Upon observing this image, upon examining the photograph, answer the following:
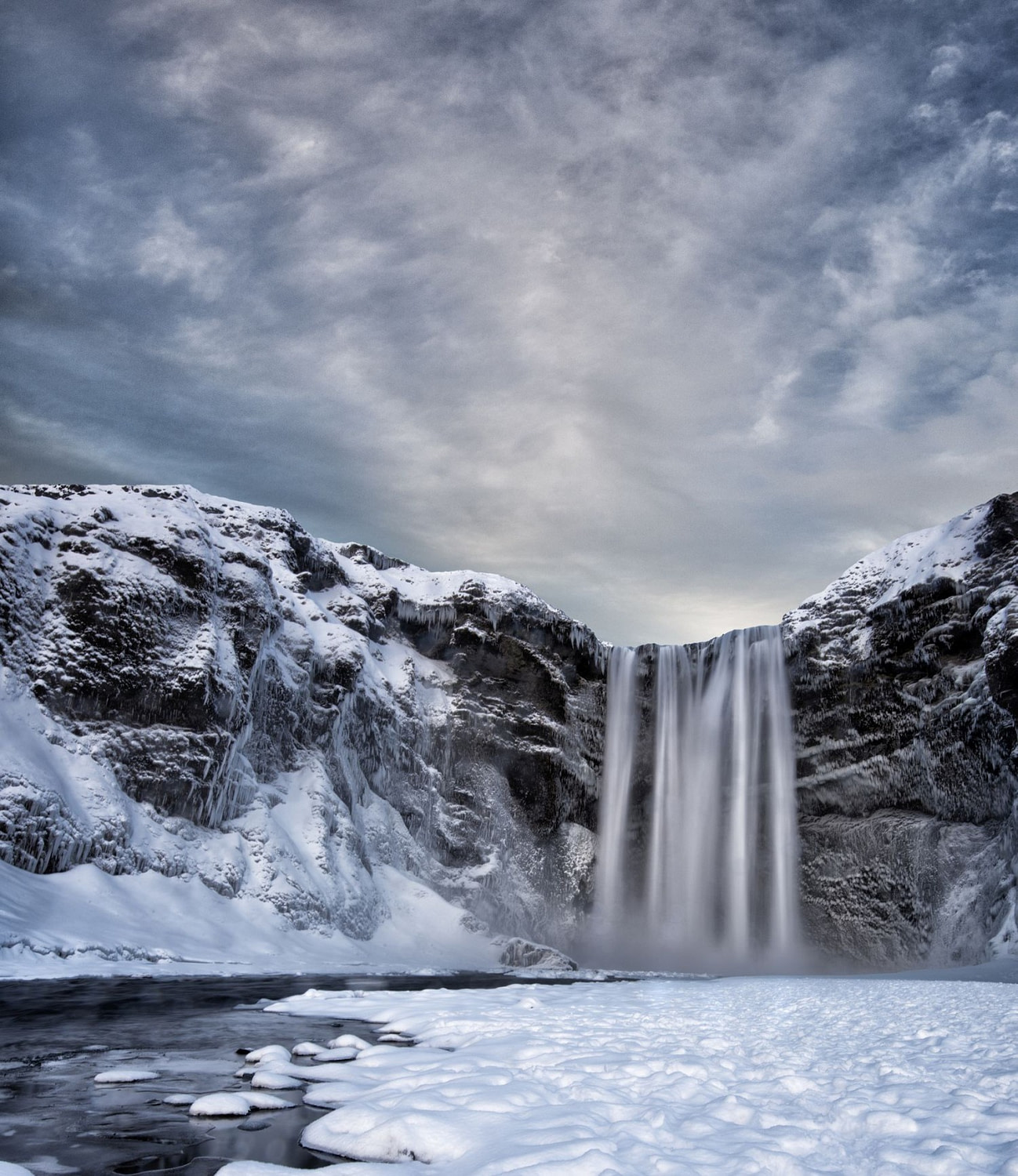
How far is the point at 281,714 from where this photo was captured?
3928 centimetres

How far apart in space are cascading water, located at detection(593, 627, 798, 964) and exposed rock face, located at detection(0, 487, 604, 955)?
2.40 meters

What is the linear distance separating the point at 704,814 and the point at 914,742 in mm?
12308

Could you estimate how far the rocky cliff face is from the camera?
3005cm

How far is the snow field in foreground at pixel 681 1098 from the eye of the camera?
14.5ft

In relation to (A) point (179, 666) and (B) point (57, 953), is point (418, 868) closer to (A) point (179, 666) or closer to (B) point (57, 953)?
(A) point (179, 666)

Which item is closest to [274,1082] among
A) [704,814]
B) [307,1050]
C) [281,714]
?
[307,1050]

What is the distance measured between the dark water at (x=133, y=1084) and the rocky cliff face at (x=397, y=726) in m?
8.45

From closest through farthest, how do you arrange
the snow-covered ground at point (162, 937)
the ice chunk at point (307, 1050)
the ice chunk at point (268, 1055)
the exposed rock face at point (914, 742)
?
1. the ice chunk at point (268, 1055)
2. the ice chunk at point (307, 1050)
3. the snow-covered ground at point (162, 937)
4. the exposed rock face at point (914, 742)

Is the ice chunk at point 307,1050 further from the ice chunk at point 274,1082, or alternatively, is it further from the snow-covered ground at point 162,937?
the snow-covered ground at point 162,937

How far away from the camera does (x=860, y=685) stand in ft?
146

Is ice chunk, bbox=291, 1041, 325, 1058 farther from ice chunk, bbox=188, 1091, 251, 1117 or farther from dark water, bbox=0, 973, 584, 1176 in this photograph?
ice chunk, bbox=188, 1091, 251, 1117

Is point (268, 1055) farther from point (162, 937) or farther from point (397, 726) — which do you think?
point (397, 726)

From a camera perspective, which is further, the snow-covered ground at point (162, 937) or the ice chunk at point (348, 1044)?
the snow-covered ground at point (162, 937)

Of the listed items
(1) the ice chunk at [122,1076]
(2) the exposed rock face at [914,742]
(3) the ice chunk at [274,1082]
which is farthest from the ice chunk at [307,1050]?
(2) the exposed rock face at [914,742]
